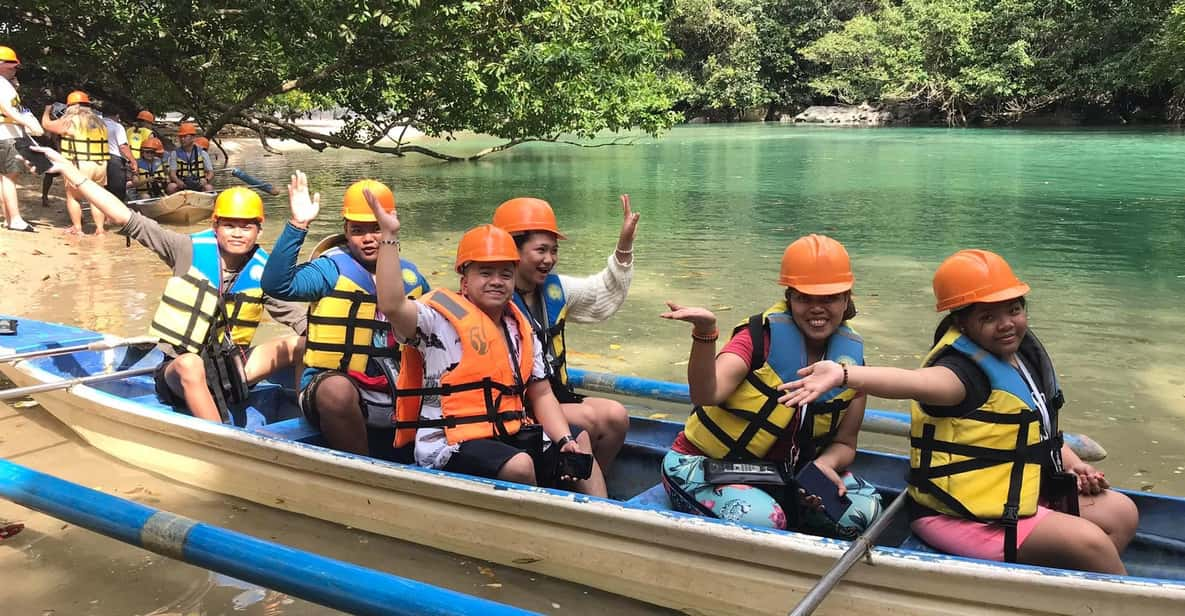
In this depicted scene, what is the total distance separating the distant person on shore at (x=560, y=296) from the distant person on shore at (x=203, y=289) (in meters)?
1.41

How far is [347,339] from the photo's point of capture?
13.5 feet

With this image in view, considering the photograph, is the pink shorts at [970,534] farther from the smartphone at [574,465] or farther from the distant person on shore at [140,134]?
the distant person on shore at [140,134]

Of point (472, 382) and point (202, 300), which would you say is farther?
point (202, 300)

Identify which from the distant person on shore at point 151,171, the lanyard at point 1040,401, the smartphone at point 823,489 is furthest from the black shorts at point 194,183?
the lanyard at point 1040,401

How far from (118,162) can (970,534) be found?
11.7 metres

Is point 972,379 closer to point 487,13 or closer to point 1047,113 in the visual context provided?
point 487,13

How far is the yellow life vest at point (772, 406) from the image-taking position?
10.4 feet

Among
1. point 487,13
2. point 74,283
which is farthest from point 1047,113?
point 74,283

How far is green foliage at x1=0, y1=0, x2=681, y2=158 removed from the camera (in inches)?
454

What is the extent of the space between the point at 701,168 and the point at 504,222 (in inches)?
778

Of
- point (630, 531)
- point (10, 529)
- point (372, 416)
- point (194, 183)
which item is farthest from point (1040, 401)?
point (194, 183)

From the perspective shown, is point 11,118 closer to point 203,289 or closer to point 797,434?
point 203,289

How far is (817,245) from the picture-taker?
305cm

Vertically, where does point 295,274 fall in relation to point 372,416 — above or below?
above
